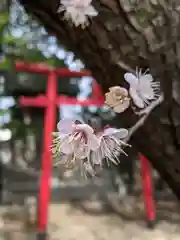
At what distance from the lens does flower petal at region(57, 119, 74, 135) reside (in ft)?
1.01

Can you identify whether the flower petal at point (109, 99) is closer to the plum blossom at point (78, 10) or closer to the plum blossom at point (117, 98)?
the plum blossom at point (117, 98)

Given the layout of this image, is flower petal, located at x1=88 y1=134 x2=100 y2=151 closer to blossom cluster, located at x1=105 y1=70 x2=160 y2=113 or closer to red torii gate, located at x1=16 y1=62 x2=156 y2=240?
blossom cluster, located at x1=105 y1=70 x2=160 y2=113

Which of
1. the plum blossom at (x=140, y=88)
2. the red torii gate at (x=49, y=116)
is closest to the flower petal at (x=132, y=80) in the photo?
the plum blossom at (x=140, y=88)

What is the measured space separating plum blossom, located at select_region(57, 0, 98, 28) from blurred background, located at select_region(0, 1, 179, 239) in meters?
0.51

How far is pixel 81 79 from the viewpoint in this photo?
110 centimetres

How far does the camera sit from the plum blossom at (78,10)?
0.40 m

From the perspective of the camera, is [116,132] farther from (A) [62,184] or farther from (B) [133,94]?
(A) [62,184]

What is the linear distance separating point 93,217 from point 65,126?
0.76 m

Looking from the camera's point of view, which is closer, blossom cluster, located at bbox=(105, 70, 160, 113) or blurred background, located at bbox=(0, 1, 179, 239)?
blossom cluster, located at bbox=(105, 70, 160, 113)

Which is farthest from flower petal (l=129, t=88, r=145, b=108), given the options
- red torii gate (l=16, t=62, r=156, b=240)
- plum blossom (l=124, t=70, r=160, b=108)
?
red torii gate (l=16, t=62, r=156, b=240)

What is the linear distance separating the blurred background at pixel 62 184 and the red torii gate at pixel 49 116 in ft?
0.11

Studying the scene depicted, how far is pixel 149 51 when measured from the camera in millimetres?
420

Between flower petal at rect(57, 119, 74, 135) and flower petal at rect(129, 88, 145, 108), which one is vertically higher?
flower petal at rect(129, 88, 145, 108)

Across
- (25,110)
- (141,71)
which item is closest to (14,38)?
(25,110)
